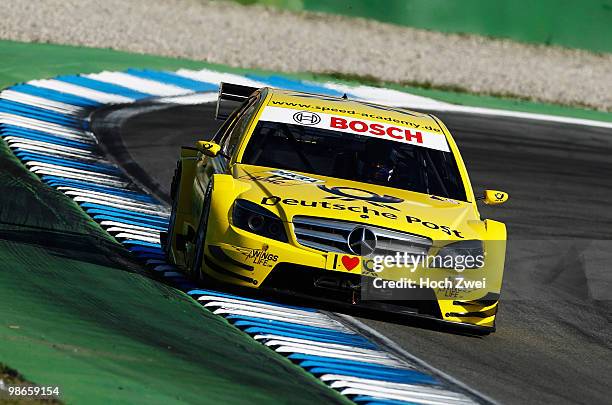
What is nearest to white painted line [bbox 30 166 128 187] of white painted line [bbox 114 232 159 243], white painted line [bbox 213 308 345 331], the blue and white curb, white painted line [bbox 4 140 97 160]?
the blue and white curb

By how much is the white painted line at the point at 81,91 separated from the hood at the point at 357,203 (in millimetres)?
9475

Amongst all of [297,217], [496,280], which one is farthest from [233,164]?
[496,280]

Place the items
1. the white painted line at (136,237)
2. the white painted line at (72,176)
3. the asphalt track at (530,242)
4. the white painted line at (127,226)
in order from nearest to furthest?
1. the asphalt track at (530,242)
2. the white painted line at (136,237)
3. the white painted line at (127,226)
4. the white painted line at (72,176)

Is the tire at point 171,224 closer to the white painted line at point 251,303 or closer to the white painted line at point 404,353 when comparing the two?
the white painted line at point 251,303

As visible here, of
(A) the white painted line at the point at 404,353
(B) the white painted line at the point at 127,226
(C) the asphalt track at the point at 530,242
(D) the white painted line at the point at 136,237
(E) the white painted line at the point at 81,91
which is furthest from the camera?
(E) the white painted line at the point at 81,91

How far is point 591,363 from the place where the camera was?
8.45m

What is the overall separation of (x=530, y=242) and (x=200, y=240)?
5120mm

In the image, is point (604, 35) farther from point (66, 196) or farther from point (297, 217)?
point (297, 217)

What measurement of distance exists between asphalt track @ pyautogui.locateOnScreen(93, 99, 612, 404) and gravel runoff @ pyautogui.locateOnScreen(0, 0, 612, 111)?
3.04m

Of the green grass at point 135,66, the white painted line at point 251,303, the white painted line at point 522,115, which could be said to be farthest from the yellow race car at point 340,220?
the white painted line at point 522,115

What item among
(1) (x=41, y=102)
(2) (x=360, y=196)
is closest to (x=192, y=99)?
(1) (x=41, y=102)

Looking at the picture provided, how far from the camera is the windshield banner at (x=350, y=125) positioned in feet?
31.3

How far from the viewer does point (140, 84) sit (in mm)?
19844

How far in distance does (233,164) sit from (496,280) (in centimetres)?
182
